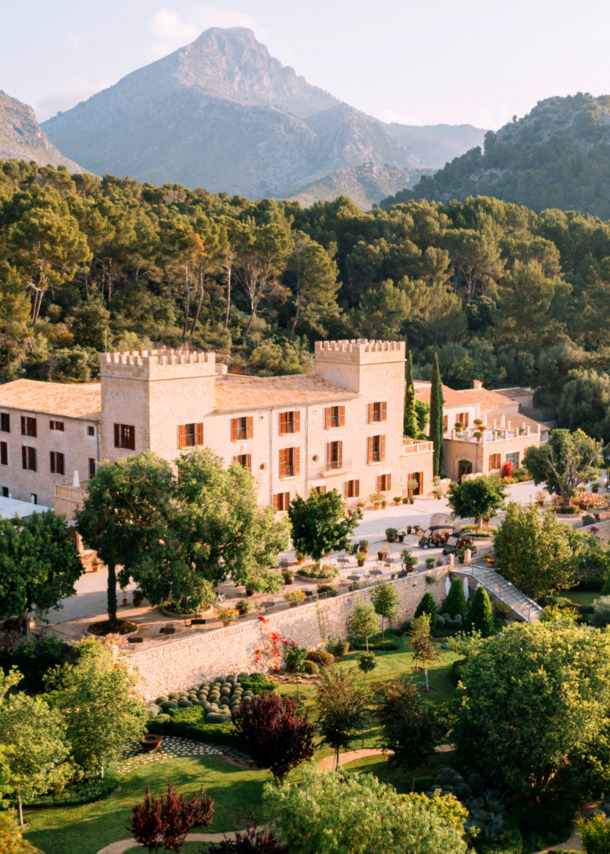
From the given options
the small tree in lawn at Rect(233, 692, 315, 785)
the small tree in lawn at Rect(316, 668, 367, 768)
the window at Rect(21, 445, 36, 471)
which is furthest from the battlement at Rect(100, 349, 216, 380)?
the small tree in lawn at Rect(233, 692, 315, 785)

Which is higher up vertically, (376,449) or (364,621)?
(376,449)

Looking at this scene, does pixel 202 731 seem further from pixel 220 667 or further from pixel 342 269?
pixel 342 269

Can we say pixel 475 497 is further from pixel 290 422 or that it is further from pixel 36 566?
pixel 36 566

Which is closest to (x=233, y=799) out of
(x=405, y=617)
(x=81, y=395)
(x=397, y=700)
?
(x=397, y=700)

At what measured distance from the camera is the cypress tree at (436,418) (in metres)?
50.0

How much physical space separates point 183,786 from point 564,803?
997 cm

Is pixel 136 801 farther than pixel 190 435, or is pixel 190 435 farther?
pixel 190 435

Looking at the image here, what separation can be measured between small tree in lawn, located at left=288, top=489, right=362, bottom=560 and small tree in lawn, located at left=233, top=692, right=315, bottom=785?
37.1ft

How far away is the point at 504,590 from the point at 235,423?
43.7 feet

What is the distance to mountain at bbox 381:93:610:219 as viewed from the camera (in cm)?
13462

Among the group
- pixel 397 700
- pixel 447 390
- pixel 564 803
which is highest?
pixel 447 390

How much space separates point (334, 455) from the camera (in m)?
42.6

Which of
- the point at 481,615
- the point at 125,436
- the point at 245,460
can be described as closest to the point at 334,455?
the point at 245,460

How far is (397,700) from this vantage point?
2375cm
